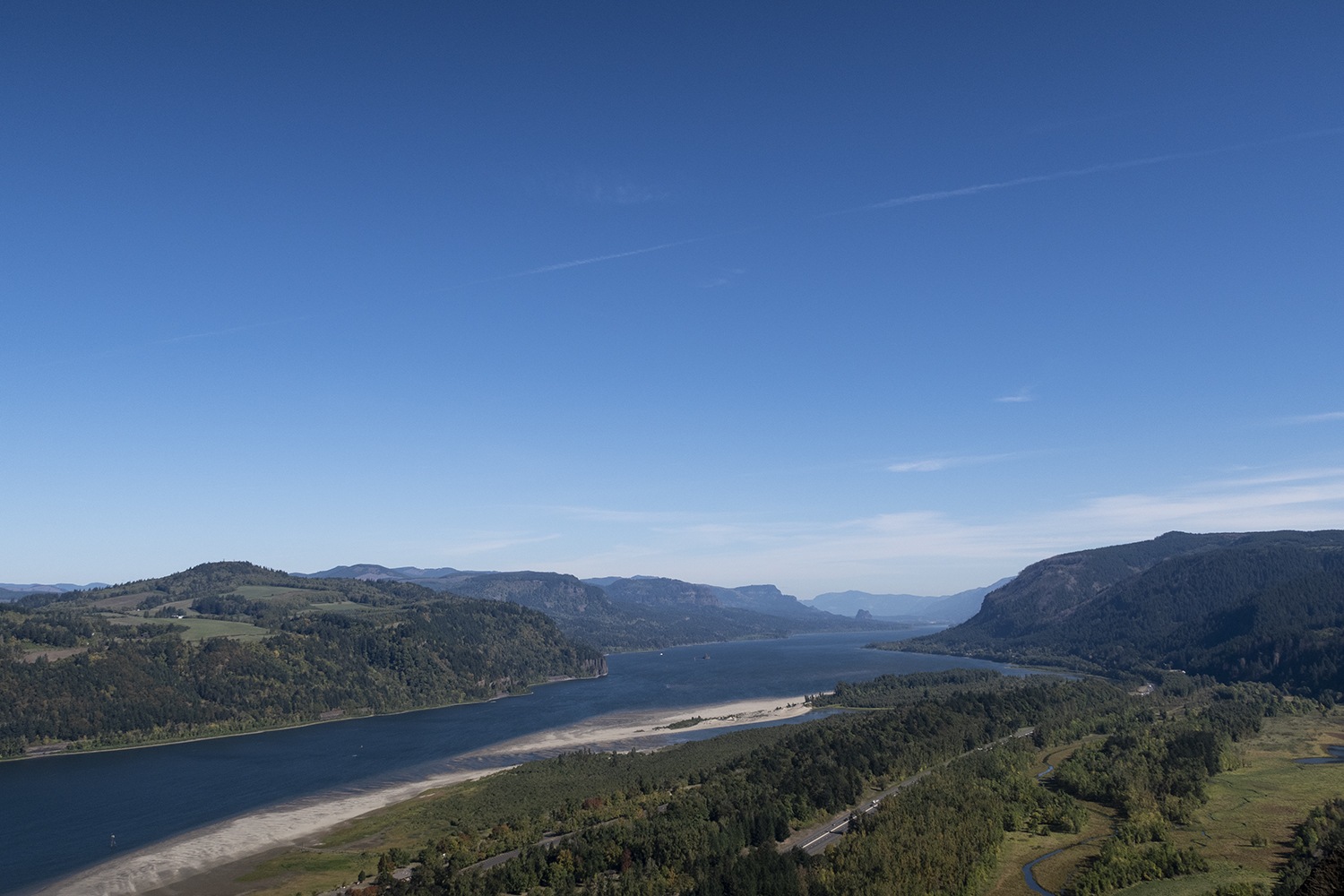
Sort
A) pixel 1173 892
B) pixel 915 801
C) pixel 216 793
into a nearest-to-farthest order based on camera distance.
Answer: pixel 1173 892
pixel 915 801
pixel 216 793

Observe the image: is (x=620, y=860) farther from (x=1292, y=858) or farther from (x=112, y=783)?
(x=112, y=783)

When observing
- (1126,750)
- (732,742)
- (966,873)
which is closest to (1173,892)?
(966,873)

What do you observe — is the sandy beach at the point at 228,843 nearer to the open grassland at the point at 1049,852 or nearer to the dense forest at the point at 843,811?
the dense forest at the point at 843,811

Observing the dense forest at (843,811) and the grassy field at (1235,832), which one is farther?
the dense forest at (843,811)

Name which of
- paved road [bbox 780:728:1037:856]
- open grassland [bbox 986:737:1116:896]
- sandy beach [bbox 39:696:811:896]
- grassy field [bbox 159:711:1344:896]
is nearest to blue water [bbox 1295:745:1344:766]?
grassy field [bbox 159:711:1344:896]

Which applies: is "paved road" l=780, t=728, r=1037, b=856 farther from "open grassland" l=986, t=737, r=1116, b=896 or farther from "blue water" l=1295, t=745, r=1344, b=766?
"blue water" l=1295, t=745, r=1344, b=766

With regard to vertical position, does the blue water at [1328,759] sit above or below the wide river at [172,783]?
above

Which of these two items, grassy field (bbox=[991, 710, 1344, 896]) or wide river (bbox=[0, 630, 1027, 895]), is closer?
grassy field (bbox=[991, 710, 1344, 896])

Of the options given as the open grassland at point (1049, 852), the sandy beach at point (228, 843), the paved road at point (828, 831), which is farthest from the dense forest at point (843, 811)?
the sandy beach at point (228, 843)
